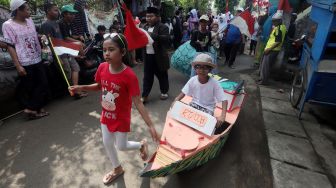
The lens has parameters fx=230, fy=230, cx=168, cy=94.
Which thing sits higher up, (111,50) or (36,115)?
(111,50)

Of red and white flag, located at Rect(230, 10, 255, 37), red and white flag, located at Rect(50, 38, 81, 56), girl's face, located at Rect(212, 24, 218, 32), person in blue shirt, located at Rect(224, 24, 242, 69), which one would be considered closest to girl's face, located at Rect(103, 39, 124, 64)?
red and white flag, located at Rect(50, 38, 81, 56)

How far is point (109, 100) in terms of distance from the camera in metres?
2.57

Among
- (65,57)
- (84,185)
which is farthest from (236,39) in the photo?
(84,185)

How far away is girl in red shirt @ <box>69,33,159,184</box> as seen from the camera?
7.84 feet

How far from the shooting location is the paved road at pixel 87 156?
315cm

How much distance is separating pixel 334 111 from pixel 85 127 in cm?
560

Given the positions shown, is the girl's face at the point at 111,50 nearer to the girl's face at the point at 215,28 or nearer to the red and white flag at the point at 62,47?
the red and white flag at the point at 62,47

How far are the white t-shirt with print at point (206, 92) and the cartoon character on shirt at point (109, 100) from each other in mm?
1360

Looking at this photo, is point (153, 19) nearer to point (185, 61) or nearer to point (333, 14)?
point (185, 61)

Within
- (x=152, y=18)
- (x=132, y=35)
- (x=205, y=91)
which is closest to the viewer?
(x=205, y=91)

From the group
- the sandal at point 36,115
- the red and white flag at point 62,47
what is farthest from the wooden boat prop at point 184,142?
the sandal at point 36,115

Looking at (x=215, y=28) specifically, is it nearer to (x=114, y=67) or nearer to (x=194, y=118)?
(x=194, y=118)

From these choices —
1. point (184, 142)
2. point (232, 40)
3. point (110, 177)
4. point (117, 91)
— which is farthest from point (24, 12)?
point (232, 40)

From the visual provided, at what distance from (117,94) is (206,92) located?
4.81ft
